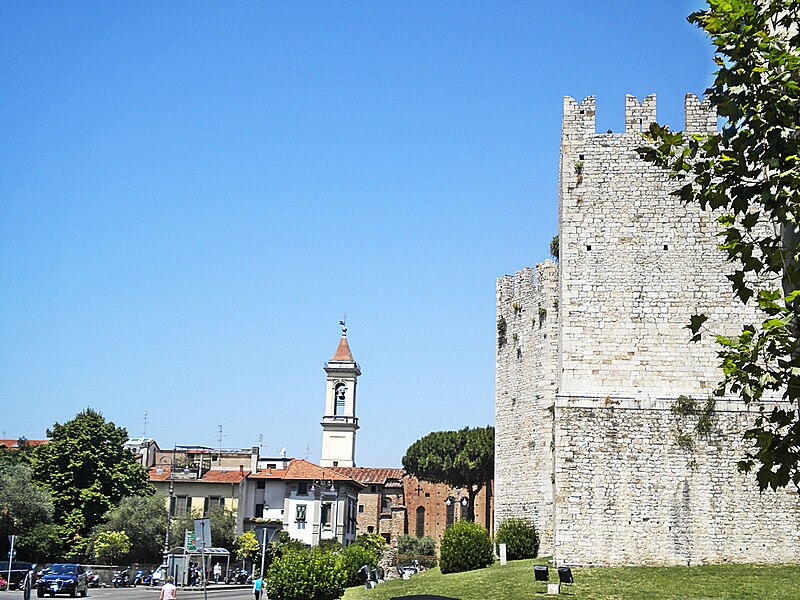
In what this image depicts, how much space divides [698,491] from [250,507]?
61.4m

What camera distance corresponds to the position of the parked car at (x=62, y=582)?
39338 millimetres

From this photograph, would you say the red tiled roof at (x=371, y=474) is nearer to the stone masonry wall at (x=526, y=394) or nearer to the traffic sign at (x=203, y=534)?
the stone masonry wall at (x=526, y=394)

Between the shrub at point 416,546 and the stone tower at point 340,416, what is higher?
the stone tower at point 340,416

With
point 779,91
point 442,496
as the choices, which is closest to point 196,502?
point 442,496

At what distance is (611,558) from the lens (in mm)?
22938

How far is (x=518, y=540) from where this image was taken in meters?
32.3

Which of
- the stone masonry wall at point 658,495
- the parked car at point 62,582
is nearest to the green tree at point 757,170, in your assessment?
the stone masonry wall at point 658,495

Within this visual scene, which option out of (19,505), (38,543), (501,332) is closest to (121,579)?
(38,543)

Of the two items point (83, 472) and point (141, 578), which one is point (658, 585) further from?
point (83, 472)

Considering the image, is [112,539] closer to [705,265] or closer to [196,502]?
[196,502]

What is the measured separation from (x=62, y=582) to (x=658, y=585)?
28.7 meters

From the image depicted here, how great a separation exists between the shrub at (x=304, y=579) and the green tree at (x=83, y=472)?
4010 centimetres

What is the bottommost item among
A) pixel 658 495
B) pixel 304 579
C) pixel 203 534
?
pixel 304 579

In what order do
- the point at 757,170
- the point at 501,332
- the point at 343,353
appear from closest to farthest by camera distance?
the point at 757,170 → the point at 501,332 → the point at 343,353
